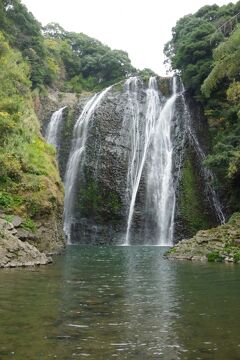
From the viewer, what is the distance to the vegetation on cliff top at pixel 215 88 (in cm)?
2738

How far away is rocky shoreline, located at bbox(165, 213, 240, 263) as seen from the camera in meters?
18.1

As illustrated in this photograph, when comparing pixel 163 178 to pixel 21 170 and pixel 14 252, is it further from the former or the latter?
pixel 14 252

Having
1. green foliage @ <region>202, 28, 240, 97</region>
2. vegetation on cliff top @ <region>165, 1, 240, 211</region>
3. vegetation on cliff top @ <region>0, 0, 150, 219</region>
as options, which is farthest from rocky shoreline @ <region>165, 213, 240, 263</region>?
green foliage @ <region>202, 28, 240, 97</region>

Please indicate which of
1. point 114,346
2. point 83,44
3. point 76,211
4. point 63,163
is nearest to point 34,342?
point 114,346

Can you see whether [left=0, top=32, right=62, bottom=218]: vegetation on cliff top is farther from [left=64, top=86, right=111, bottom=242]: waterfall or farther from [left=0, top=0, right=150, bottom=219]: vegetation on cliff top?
[left=64, top=86, right=111, bottom=242]: waterfall

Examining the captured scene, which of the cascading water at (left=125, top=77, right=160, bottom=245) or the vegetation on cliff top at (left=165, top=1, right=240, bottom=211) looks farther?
the cascading water at (left=125, top=77, right=160, bottom=245)

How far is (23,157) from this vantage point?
21.5 meters

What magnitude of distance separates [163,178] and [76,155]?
7004 millimetres

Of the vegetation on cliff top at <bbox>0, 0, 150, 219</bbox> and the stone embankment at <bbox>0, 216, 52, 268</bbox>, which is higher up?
the vegetation on cliff top at <bbox>0, 0, 150, 219</bbox>

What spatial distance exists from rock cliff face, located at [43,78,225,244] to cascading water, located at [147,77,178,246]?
14.5 inches

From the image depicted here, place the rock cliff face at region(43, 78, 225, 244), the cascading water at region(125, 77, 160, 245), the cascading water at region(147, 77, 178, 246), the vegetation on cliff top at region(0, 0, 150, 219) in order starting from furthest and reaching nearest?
the cascading water at region(125, 77, 160, 245)
the rock cliff face at region(43, 78, 225, 244)
the cascading water at region(147, 77, 178, 246)
the vegetation on cliff top at region(0, 0, 150, 219)

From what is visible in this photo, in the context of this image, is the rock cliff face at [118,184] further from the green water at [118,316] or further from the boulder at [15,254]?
the green water at [118,316]

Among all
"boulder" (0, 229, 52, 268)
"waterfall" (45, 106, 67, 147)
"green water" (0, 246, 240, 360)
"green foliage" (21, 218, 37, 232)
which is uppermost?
"waterfall" (45, 106, 67, 147)

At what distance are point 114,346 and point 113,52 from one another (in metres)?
52.2
